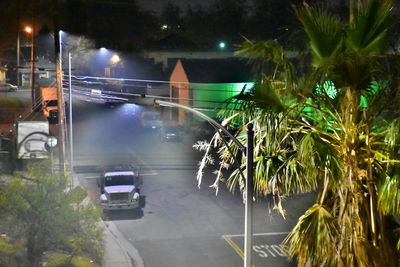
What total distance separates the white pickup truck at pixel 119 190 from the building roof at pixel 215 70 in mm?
11871

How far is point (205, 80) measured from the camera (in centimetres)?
3594

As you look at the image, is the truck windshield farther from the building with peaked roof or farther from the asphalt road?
the building with peaked roof

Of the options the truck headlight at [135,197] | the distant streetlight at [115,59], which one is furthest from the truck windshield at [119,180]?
the distant streetlight at [115,59]

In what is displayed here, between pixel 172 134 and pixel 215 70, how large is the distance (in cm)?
630

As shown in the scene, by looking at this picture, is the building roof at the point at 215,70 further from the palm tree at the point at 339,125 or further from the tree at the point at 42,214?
the palm tree at the point at 339,125

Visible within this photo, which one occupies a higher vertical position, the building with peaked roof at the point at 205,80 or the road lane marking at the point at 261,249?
the building with peaked roof at the point at 205,80

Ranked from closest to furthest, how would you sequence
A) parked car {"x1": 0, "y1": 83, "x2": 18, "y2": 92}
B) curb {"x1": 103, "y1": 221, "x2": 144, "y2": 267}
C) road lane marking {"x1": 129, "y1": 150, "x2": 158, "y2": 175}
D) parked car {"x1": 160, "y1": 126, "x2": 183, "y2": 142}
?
curb {"x1": 103, "y1": 221, "x2": 144, "y2": 267}, parked car {"x1": 0, "y1": 83, "x2": 18, "y2": 92}, road lane marking {"x1": 129, "y1": 150, "x2": 158, "y2": 175}, parked car {"x1": 160, "y1": 126, "x2": 183, "y2": 142}

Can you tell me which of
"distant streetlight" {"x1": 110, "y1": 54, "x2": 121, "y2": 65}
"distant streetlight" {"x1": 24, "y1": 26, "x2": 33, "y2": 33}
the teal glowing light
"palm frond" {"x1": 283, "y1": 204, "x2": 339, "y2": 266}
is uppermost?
"distant streetlight" {"x1": 24, "y1": 26, "x2": 33, "y2": 33}

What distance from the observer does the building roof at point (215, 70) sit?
34.1 meters

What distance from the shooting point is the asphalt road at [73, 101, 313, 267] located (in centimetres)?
1759

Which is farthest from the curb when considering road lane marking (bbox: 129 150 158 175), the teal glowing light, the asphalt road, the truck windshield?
the teal glowing light

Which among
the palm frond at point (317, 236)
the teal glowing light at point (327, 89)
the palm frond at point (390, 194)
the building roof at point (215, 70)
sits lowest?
the palm frond at point (317, 236)

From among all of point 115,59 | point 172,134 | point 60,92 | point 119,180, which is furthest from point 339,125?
point 115,59

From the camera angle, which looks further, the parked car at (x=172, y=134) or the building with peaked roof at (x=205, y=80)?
the parked car at (x=172, y=134)
